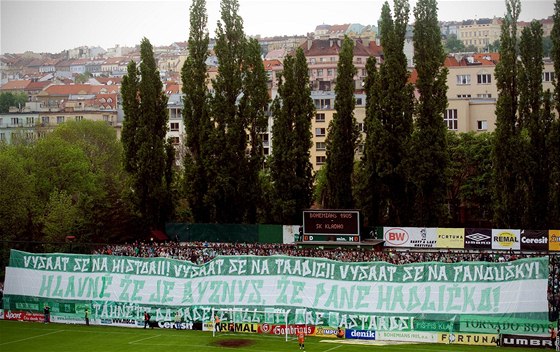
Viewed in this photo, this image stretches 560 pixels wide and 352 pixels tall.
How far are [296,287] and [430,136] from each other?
26.9m

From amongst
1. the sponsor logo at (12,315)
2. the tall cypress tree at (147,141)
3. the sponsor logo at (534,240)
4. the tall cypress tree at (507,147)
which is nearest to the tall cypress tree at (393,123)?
the tall cypress tree at (507,147)

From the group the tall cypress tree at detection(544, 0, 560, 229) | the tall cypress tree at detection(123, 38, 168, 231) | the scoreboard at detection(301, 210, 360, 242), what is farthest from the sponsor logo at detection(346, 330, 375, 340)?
the tall cypress tree at detection(123, 38, 168, 231)

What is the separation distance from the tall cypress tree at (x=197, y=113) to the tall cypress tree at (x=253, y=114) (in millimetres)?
3487

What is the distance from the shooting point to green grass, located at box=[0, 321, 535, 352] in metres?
49.2

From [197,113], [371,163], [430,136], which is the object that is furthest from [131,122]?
[430,136]

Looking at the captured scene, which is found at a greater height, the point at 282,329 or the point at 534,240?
the point at 534,240

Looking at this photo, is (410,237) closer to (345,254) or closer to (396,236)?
(396,236)

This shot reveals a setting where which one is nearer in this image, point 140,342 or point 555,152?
point 140,342

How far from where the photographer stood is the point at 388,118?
75.5m

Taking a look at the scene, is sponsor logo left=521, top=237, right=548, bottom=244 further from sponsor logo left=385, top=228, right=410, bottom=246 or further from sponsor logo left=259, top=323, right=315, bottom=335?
sponsor logo left=259, top=323, right=315, bottom=335

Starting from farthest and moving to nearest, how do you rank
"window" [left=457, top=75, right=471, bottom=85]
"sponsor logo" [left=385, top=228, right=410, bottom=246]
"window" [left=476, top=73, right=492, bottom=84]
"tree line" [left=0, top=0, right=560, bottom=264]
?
1. "window" [left=476, top=73, right=492, bottom=84]
2. "window" [left=457, top=75, right=471, bottom=85]
3. "tree line" [left=0, top=0, right=560, bottom=264]
4. "sponsor logo" [left=385, top=228, right=410, bottom=246]

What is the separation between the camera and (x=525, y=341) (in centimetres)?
4750

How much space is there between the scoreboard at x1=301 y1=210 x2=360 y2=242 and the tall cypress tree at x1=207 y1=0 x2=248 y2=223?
1169 centimetres

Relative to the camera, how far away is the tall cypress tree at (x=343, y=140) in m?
78.3
